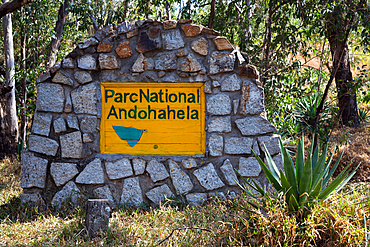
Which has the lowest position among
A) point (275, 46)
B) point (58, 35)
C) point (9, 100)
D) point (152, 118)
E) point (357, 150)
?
point (357, 150)

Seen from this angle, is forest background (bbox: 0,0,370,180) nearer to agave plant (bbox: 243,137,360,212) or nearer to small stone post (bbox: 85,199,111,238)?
agave plant (bbox: 243,137,360,212)

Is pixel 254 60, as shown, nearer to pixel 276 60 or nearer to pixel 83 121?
pixel 276 60

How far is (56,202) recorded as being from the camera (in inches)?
160

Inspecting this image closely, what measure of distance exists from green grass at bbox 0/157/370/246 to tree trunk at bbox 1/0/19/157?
3.08 metres

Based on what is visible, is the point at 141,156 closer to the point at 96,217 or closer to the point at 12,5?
the point at 96,217

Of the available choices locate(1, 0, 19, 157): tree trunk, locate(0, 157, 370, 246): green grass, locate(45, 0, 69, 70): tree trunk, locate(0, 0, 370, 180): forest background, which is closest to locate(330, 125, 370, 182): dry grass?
locate(0, 0, 370, 180): forest background

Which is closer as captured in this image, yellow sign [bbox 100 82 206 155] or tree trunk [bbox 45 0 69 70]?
yellow sign [bbox 100 82 206 155]

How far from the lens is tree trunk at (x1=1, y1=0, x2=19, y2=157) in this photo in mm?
6809

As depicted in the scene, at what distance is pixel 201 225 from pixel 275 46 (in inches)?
151

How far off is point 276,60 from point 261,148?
2504 mm

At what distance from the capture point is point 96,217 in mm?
3260

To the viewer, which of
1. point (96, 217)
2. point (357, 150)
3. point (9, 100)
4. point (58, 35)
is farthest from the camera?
point (58, 35)

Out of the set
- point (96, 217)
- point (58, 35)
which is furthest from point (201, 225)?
point (58, 35)

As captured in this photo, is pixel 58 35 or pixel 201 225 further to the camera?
pixel 58 35
